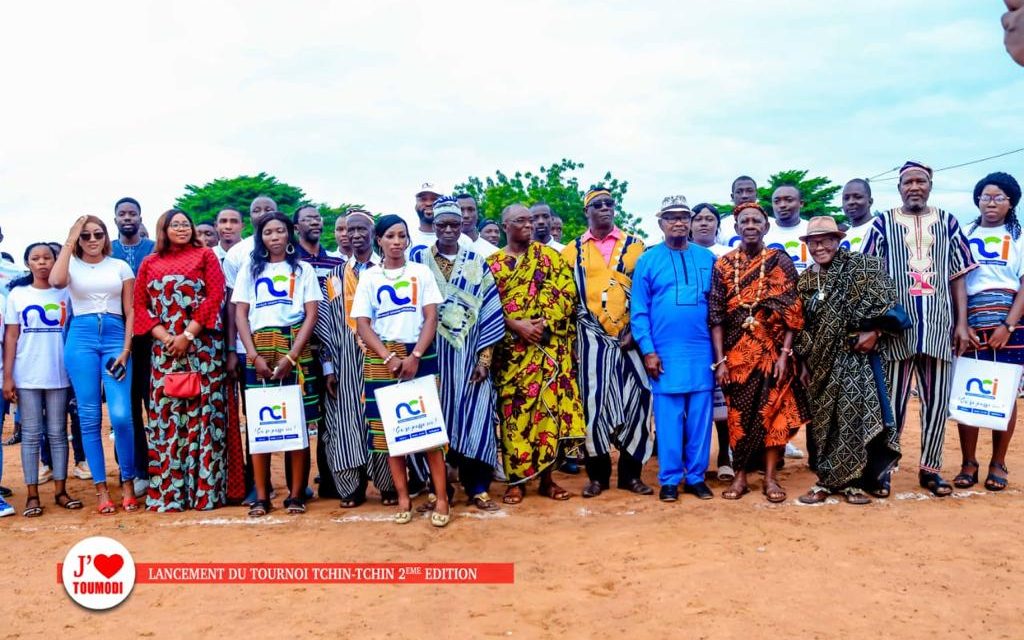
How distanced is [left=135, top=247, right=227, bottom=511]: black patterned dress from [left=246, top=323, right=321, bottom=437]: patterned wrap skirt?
1.47ft

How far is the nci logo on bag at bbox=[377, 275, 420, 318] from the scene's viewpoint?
543 cm

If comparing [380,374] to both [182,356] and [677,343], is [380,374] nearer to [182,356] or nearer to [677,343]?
[182,356]

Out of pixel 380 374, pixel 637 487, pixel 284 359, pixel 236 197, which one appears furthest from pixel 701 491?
pixel 236 197

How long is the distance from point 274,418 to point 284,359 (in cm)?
40

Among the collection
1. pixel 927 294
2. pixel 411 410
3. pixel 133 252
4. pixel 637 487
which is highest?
pixel 133 252

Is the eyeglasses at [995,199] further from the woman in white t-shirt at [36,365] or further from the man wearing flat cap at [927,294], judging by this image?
the woman in white t-shirt at [36,365]

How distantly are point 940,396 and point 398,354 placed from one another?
12.5ft

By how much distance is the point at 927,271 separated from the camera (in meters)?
5.82

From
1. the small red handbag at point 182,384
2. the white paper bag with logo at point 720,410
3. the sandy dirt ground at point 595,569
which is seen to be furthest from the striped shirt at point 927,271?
the small red handbag at point 182,384

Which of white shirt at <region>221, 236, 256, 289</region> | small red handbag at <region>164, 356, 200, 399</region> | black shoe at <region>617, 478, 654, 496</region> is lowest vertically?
black shoe at <region>617, 478, 654, 496</region>

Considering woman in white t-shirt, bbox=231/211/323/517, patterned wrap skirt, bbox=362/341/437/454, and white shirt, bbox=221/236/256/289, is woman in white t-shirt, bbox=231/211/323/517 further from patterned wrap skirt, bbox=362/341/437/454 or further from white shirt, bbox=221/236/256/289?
patterned wrap skirt, bbox=362/341/437/454

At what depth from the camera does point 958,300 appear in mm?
5867

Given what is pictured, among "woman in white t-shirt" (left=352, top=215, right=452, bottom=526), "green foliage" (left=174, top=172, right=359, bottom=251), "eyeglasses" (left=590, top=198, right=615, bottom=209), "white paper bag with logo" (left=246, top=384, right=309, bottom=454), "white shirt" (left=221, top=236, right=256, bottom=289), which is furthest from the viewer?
"green foliage" (left=174, top=172, right=359, bottom=251)

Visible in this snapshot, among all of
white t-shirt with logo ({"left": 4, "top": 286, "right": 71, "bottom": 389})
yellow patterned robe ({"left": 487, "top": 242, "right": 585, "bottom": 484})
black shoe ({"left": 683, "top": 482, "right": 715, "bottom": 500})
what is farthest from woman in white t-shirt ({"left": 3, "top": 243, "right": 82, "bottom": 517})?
black shoe ({"left": 683, "top": 482, "right": 715, "bottom": 500})
